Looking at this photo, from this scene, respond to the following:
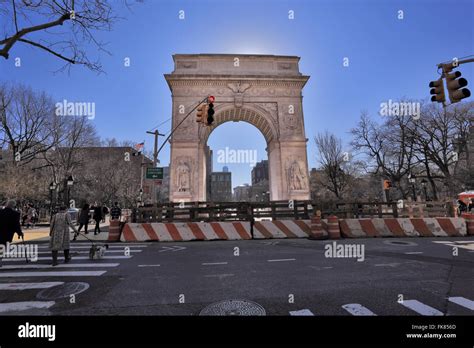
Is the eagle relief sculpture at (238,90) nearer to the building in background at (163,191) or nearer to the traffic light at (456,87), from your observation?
the traffic light at (456,87)

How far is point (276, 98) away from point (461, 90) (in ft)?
77.9

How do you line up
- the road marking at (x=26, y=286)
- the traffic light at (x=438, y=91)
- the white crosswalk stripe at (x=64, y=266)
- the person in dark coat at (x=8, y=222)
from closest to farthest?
the road marking at (x=26, y=286)
the white crosswalk stripe at (x=64, y=266)
the person in dark coat at (x=8, y=222)
the traffic light at (x=438, y=91)

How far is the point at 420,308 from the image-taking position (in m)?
3.80

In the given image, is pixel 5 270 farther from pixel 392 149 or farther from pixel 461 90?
pixel 392 149

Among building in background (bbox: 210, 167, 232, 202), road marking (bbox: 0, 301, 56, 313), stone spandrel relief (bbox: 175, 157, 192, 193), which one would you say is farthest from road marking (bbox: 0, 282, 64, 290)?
building in background (bbox: 210, 167, 232, 202)

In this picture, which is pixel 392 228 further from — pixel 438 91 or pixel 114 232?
pixel 114 232

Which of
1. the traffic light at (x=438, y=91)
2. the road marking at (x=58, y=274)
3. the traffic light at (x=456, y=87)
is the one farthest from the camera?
the traffic light at (x=438, y=91)

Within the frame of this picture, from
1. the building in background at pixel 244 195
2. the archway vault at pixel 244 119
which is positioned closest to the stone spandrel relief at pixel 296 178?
the archway vault at pixel 244 119

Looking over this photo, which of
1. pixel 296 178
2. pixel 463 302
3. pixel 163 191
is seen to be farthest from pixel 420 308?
pixel 163 191

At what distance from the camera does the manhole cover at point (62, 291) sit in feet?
15.5

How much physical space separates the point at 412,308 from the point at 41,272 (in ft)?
27.2

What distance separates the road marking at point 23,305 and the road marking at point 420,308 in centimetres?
574

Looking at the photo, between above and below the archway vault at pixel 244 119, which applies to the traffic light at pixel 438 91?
below
